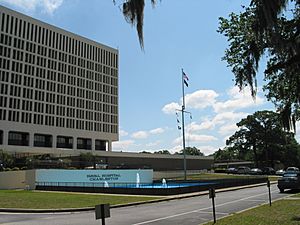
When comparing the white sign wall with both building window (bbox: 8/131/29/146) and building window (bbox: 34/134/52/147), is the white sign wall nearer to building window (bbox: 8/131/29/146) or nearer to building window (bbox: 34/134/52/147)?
building window (bbox: 8/131/29/146)

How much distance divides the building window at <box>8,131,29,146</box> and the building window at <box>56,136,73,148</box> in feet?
30.4

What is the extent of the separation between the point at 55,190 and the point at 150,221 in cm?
A: 2710

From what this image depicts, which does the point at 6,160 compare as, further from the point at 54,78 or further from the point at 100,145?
the point at 100,145

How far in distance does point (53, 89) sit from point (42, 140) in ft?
42.9

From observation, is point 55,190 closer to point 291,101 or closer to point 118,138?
point 291,101

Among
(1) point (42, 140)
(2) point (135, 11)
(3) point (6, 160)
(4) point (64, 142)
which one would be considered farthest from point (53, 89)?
→ (2) point (135, 11)

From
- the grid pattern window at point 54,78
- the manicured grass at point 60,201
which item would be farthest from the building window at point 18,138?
the manicured grass at point 60,201

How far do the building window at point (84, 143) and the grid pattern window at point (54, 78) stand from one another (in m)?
3.22

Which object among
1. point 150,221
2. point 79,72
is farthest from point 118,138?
point 150,221

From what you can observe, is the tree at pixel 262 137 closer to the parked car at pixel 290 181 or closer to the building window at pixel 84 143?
the building window at pixel 84 143

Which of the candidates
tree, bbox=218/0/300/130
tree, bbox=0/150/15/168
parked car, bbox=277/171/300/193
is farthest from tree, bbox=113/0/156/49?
tree, bbox=0/150/15/168

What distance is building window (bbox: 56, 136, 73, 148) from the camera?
102125 mm

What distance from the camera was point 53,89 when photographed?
101m

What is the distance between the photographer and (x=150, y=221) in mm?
15492
